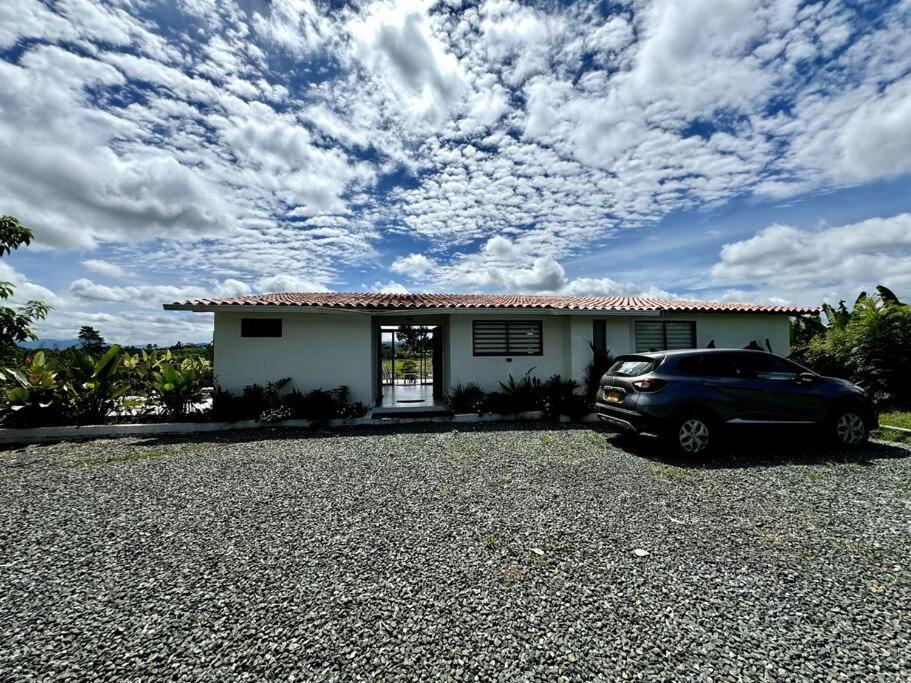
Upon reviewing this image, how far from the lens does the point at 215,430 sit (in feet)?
27.9

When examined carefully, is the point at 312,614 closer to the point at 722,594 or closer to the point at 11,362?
the point at 722,594

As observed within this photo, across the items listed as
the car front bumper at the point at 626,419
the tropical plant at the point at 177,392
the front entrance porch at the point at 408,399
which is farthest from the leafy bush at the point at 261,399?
the car front bumper at the point at 626,419

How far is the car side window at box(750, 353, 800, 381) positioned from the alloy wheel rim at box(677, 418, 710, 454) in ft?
4.47

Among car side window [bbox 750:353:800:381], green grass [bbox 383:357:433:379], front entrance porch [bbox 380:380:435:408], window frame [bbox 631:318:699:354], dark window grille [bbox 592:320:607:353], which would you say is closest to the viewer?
car side window [bbox 750:353:800:381]

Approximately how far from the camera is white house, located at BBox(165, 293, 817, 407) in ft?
31.4

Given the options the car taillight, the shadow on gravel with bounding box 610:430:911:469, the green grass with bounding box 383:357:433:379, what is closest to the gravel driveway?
the shadow on gravel with bounding box 610:430:911:469

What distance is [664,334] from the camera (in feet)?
36.9

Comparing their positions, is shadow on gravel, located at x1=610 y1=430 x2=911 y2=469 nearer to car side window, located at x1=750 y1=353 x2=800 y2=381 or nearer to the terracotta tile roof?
car side window, located at x1=750 y1=353 x2=800 y2=381

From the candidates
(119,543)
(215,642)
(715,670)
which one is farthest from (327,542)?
(715,670)

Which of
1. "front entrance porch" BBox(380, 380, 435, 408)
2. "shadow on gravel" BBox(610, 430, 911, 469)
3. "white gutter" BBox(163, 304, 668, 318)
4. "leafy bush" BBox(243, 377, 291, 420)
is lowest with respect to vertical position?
"shadow on gravel" BBox(610, 430, 911, 469)

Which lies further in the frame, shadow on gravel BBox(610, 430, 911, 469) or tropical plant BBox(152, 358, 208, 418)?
tropical plant BBox(152, 358, 208, 418)

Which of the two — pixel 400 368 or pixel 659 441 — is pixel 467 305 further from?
pixel 400 368

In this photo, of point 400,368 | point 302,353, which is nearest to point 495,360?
point 302,353

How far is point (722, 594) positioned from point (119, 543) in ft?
15.8
